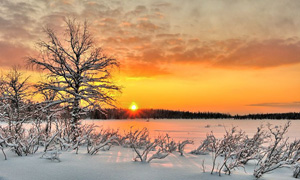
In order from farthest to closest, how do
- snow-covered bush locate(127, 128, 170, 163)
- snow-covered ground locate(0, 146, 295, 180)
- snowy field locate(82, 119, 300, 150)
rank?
snowy field locate(82, 119, 300, 150) < snow-covered bush locate(127, 128, 170, 163) < snow-covered ground locate(0, 146, 295, 180)

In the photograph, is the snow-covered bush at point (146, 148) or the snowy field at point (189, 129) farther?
the snowy field at point (189, 129)

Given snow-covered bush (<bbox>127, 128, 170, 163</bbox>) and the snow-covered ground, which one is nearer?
the snow-covered ground

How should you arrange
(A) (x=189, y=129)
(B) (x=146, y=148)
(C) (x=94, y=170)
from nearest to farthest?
(C) (x=94, y=170) → (B) (x=146, y=148) → (A) (x=189, y=129)

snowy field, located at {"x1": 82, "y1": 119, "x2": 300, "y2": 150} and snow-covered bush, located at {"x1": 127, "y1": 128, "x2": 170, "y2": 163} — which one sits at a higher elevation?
snow-covered bush, located at {"x1": 127, "y1": 128, "x2": 170, "y2": 163}

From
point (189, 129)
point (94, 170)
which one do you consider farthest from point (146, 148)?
point (189, 129)

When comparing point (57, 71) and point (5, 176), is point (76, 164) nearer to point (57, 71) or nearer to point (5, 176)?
point (5, 176)

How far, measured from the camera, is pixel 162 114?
373 feet

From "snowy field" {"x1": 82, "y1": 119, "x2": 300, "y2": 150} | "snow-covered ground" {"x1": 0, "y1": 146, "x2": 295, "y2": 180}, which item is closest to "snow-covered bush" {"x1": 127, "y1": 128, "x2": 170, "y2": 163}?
"snow-covered ground" {"x1": 0, "y1": 146, "x2": 295, "y2": 180}

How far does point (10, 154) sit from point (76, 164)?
2.82m

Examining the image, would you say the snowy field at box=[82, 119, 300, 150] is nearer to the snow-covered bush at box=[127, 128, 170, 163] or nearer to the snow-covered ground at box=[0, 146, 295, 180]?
the snow-covered bush at box=[127, 128, 170, 163]

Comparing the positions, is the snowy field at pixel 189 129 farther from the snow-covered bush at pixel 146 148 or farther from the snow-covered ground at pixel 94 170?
the snow-covered ground at pixel 94 170

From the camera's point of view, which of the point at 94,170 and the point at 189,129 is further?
the point at 189,129

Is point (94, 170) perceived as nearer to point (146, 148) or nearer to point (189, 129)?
point (146, 148)

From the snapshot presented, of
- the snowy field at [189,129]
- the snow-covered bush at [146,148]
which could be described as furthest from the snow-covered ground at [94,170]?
the snowy field at [189,129]
